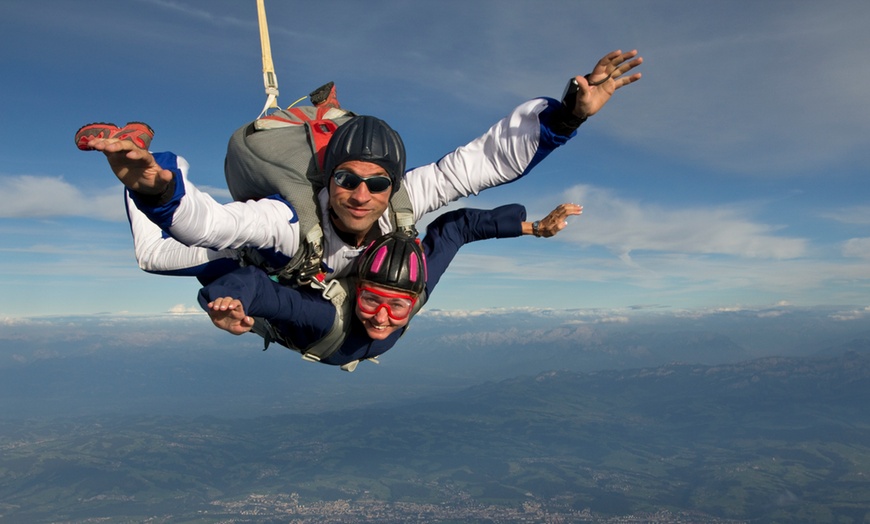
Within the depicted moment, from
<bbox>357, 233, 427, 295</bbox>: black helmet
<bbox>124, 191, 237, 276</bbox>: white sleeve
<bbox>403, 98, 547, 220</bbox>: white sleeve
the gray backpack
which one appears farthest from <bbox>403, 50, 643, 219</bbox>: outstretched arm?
<bbox>124, 191, 237, 276</bbox>: white sleeve

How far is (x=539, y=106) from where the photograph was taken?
16.7 feet

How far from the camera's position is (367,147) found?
4.62m

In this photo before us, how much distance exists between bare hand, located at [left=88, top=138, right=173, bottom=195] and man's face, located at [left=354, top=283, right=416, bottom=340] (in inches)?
82.9

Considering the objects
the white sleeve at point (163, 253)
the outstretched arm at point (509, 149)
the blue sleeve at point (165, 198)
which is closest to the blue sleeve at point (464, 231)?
the outstretched arm at point (509, 149)

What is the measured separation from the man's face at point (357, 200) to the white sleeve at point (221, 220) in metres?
0.38

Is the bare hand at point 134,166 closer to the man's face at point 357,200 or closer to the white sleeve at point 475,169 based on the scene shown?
the man's face at point 357,200

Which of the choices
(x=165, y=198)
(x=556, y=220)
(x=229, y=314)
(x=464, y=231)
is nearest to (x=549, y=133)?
(x=556, y=220)

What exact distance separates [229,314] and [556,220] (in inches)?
144

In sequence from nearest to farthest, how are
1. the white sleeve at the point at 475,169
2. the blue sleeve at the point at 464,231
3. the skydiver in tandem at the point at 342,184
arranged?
the skydiver in tandem at the point at 342,184, the white sleeve at the point at 475,169, the blue sleeve at the point at 464,231

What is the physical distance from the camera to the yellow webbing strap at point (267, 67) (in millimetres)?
5082

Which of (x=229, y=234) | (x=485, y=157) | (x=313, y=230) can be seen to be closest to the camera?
(x=229, y=234)

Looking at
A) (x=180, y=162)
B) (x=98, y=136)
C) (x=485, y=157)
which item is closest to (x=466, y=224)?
(x=485, y=157)

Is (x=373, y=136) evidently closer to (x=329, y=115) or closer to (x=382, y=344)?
(x=329, y=115)

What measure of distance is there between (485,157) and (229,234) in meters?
2.58
